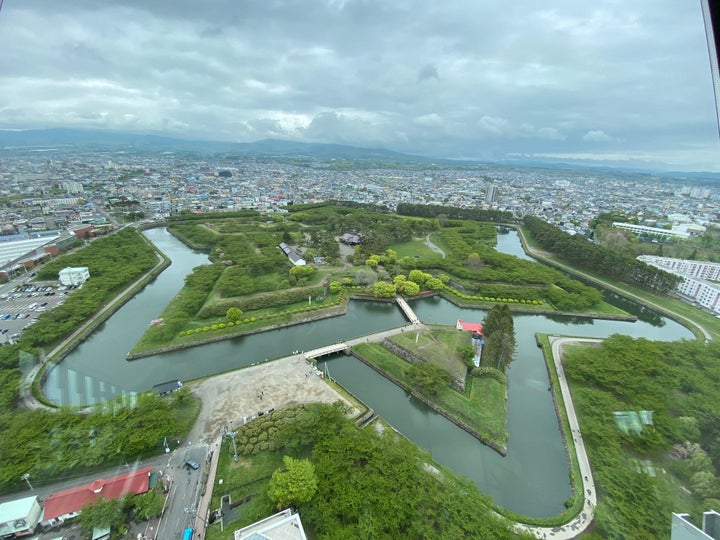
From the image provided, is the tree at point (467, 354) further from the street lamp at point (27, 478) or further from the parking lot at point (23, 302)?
the parking lot at point (23, 302)

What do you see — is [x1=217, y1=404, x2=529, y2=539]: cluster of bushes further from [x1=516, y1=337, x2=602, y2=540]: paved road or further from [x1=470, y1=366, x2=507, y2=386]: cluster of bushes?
[x1=470, y1=366, x2=507, y2=386]: cluster of bushes

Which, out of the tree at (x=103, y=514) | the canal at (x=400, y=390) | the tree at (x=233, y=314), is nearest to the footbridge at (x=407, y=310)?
the canal at (x=400, y=390)

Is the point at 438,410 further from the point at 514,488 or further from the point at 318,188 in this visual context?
the point at 318,188

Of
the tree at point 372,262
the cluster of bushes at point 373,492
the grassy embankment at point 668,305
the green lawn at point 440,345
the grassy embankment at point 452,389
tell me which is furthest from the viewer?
the tree at point 372,262

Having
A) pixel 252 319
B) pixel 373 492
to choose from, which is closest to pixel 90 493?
pixel 373 492

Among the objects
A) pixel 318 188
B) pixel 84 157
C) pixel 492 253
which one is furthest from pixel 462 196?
pixel 84 157

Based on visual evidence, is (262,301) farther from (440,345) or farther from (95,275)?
(95,275)

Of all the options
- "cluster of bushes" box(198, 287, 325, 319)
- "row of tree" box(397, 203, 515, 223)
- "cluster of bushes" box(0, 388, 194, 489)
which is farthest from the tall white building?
"cluster of bushes" box(0, 388, 194, 489)
